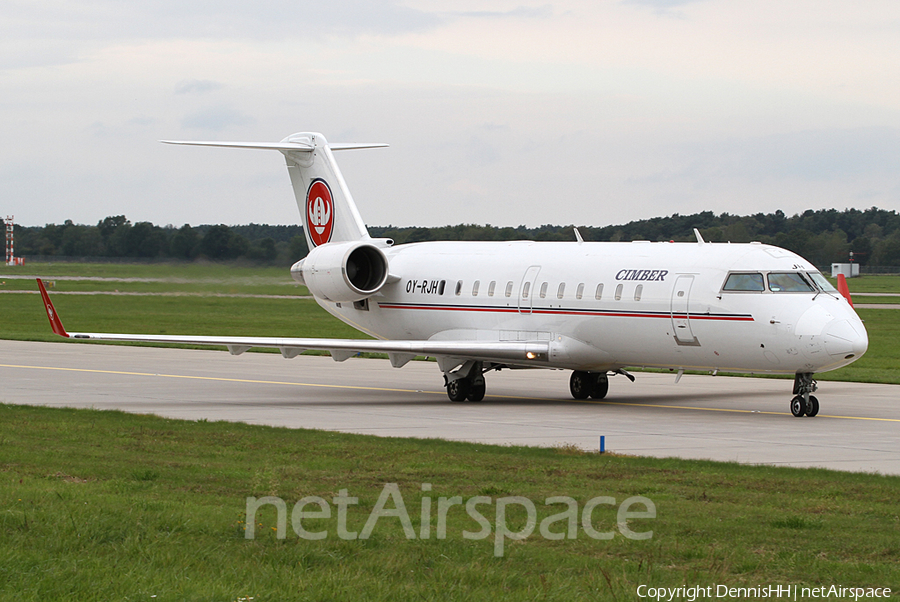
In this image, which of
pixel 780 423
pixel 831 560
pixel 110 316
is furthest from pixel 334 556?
pixel 110 316

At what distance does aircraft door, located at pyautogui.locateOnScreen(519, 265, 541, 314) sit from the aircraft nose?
21.9 feet

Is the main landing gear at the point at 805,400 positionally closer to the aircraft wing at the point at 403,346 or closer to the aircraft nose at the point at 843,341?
the aircraft nose at the point at 843,341

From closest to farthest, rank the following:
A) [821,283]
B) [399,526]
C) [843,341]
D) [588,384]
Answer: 1. [399,526]
2. [843,341]
3. [821,283]
4. [588,384]

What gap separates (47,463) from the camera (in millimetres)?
14375

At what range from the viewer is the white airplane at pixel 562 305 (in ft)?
70.6

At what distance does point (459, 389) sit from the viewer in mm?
25484

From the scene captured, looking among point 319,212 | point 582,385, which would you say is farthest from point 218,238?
point 582,385

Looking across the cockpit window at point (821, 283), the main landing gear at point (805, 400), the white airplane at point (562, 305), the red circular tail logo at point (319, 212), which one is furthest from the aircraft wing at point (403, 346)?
the red circular tail logo at point (319, 212)

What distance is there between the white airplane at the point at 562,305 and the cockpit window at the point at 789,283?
25 mm

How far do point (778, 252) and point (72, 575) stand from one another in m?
16.9
